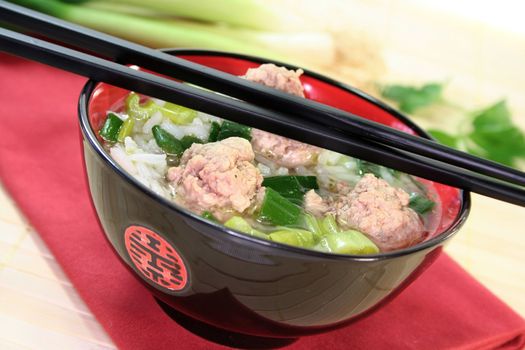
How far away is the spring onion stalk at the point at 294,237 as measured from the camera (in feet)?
4.08

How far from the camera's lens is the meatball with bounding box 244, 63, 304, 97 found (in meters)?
1.56

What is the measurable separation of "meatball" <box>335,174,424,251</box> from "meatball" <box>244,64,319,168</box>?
18 cm

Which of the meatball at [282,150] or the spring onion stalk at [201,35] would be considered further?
the spring onion stalk at [201,35]

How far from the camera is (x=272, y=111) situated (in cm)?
128

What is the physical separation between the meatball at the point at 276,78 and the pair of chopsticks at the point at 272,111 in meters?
0.27

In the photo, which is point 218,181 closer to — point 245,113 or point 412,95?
point 245,113

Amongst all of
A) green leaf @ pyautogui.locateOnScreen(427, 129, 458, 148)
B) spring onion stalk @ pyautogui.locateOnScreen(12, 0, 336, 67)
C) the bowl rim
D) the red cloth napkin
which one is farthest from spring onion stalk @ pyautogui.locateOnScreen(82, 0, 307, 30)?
the bowl rim


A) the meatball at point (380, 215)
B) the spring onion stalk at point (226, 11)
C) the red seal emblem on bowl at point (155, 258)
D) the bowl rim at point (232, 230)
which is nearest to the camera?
the bowl rim at point (232, 230)

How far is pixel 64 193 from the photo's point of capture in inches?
70.1

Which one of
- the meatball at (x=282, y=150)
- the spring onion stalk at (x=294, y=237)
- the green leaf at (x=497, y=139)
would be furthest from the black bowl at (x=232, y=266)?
the green leaf at (x=497, y=139)

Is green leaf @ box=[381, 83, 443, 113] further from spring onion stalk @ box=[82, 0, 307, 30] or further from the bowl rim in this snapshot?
the bowl rim

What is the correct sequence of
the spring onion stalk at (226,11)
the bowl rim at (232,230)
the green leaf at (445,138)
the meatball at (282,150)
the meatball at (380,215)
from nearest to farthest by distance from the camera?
the bowl rim at (232,230) < the meatball at (380,215) < the meatball at (282,150) < the green leaf at (445,138) < the spring onion stalk at (226,11)

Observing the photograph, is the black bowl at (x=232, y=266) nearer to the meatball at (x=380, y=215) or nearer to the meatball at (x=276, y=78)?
the meatball at (x=380, y=215)

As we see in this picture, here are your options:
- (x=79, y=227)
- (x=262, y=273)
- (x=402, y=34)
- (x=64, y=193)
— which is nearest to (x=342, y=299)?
(x=262, y=273)
